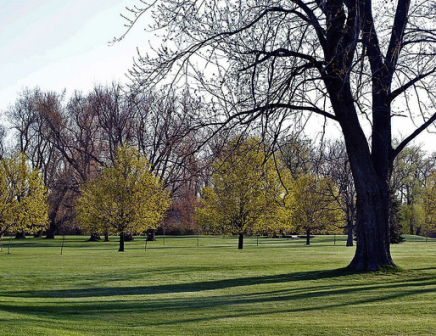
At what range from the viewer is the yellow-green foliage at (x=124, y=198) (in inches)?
1401

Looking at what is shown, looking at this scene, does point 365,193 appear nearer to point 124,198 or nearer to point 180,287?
point 180,287

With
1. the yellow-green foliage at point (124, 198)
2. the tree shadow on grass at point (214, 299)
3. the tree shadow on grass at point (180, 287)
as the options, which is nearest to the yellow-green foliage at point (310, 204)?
the yellow-green foliage at point (124, 198)

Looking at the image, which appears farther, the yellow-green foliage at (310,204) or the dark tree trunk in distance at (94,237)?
the dark tree trunk in distance at (94,237)

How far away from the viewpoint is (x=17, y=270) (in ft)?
70.4

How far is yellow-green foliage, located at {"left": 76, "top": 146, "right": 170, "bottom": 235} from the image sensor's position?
3559 centimetres

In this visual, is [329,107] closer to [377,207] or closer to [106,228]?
[377,207]

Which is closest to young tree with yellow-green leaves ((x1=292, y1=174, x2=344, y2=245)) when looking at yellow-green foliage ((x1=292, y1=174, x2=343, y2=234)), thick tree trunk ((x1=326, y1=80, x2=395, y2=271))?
yellow-green foliage ((x1=292, y1=174, x2=343, y2=234))

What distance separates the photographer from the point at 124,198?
35.6 metres

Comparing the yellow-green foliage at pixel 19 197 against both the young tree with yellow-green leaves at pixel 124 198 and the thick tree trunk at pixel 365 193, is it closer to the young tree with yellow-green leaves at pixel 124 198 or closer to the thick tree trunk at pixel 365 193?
the young tree with yellow-green leaves at pixel 124 198

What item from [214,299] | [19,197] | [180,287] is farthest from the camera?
[19,197]

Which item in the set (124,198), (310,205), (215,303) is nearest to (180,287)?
(215,303)

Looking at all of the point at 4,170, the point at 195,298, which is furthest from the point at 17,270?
the point at 4,170

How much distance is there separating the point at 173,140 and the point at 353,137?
6.71 m

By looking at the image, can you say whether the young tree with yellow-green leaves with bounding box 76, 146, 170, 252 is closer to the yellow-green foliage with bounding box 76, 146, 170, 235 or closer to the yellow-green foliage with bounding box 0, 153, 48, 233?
the yellow-green foliage with bounding box 76, 146, 170, 235
